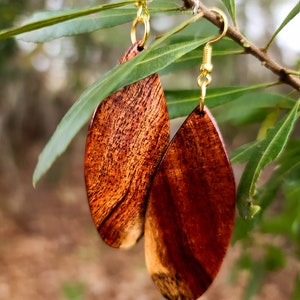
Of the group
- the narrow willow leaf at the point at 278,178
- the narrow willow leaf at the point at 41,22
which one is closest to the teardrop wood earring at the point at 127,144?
the narrow willow leaf at the point at 41,22

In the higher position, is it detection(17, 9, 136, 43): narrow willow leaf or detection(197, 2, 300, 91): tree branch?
detection(17, 9, 136, 43): narrow willow leaf

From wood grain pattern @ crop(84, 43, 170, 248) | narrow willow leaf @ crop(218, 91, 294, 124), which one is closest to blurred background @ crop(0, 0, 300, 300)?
narrow willow leaf @ crop(218, 91, 294, 124)

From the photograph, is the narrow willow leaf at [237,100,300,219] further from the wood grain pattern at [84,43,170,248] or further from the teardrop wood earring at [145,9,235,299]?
the wood grain pattern at [84,43,170,248]

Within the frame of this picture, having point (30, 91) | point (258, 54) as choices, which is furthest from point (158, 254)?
point (30, 91)

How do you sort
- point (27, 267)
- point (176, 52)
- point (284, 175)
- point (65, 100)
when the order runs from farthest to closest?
point (65, 100) → point (27, 267) → point (284, 175) → point (176, 52)

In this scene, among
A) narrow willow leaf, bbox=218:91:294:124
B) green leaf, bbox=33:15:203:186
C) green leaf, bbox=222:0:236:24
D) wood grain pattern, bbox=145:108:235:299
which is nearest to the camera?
green leaf, bbox=33:15:203:186

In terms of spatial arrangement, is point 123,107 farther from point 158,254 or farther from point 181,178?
point 158,254

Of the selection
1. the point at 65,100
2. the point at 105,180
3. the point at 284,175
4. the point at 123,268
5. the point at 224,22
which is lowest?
the point at 123,268
